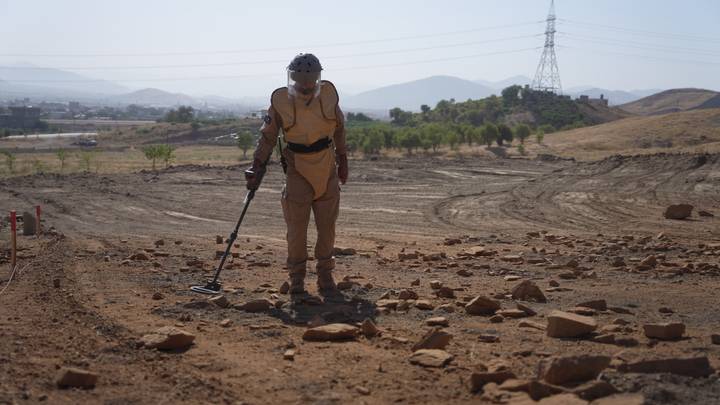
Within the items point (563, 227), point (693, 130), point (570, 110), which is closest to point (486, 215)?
point (563, 227)

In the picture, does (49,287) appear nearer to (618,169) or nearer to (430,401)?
(430,401)

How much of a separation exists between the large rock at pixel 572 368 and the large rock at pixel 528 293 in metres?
2.39

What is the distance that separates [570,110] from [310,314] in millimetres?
91804

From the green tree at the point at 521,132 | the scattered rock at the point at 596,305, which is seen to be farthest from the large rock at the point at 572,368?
the green tree at the point at 521,132

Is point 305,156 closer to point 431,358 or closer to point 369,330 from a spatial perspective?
point 369,330

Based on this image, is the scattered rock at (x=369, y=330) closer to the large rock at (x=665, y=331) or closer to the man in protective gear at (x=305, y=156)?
the man in protective gear at (x=305, y=156)

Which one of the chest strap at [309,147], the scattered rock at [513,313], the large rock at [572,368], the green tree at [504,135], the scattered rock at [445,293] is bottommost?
the scattered rock at [445,293]

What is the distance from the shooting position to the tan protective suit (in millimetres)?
6820

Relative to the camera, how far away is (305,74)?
21.8ft

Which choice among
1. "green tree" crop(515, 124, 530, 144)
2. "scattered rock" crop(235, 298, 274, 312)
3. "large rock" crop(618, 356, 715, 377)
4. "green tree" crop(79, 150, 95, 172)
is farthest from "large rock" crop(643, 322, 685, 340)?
"green tree" crop(515, 124, 530, 144)

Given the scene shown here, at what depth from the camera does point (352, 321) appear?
5.66 m

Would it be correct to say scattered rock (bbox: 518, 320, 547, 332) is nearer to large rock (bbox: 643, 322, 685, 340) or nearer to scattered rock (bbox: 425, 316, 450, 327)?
scattered rock (bbox: 425, 316, 450, 327)

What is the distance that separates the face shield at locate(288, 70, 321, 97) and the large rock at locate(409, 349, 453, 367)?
3029 mm

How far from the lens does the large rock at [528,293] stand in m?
6.44
